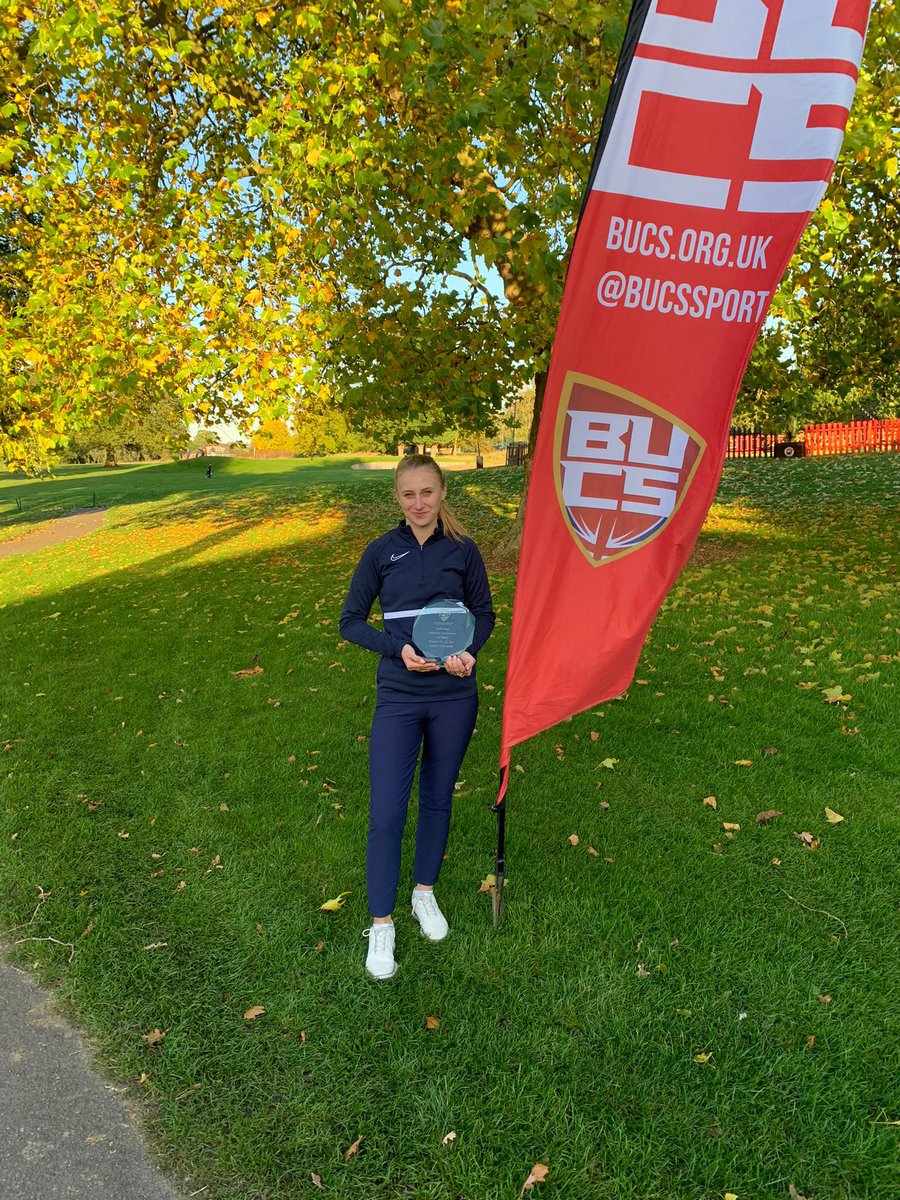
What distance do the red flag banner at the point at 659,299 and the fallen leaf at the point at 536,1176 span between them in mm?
1442

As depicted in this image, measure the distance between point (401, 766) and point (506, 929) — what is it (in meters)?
1.06

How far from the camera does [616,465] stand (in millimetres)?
2771

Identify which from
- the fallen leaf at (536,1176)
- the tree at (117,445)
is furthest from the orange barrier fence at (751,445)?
the fallen leaf at (536,1176)

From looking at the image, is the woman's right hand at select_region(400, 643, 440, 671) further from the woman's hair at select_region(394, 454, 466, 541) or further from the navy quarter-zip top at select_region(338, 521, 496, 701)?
the woman's hair at select_region(394, 454, 466, 541)

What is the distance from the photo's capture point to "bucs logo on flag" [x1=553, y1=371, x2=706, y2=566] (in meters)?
2.72

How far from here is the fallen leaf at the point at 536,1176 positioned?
90.3 inches

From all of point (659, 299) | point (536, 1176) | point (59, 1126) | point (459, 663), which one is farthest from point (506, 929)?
point (659, 299)

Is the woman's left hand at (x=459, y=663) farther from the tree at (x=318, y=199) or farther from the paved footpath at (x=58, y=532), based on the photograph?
the paved footpath at (x=58, y=532)

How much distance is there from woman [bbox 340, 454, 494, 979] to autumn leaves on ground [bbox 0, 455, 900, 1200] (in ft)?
1.88

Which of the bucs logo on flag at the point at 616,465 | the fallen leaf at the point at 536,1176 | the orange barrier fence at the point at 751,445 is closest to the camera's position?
the fallen leaf at the point at 536,1176

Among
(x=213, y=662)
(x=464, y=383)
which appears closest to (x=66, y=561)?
(x=213, y=662)

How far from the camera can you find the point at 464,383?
9234 mm

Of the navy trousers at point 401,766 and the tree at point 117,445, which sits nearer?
the navy trousers at point 401,766

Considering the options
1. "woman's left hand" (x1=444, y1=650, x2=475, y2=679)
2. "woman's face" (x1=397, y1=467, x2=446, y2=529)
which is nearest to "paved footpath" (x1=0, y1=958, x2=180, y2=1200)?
"woman's left hand" (x1=444, y1=650, x2=475, y2=679)
